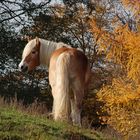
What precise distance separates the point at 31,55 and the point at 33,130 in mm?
4389

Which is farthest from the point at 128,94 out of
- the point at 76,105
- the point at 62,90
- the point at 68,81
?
the point at 62,90

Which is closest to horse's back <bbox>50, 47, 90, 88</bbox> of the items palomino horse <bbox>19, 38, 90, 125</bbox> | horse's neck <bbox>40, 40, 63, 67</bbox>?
palomino horse <bbox>19, 38, 90, 125</bbox>

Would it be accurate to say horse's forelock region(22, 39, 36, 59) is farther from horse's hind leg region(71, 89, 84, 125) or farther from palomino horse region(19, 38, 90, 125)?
horse's hind leg region(71, 89, 84, 125)

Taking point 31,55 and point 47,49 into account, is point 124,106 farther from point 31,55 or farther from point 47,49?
point 31,55

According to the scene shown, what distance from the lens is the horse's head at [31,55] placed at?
37.0ft

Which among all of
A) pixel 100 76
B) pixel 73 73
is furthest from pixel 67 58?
pixel 100 76

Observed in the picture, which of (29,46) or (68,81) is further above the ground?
(29,46)

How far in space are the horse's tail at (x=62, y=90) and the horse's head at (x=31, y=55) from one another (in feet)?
4.52

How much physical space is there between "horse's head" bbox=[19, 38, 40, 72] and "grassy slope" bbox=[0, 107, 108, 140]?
2962 millimetres

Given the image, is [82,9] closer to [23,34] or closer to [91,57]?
[91,57]

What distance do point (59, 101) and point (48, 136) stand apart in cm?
242

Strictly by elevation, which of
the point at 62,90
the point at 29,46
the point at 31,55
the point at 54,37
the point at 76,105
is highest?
the point at 54,37

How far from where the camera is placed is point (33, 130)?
7.34 meters

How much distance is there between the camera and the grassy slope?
7.07 meters
